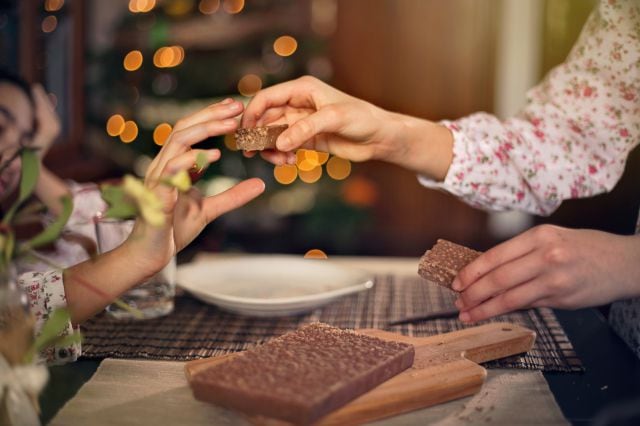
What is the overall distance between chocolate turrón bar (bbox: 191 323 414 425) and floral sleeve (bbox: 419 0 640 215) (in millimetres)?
606

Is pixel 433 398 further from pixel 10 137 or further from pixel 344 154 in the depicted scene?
pixel 10 137

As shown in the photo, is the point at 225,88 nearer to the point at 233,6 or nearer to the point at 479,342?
the point at 233,6

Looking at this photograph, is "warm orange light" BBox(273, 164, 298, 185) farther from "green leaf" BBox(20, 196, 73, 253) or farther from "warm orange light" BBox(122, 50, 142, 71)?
"green leaf" BBox(20, 196, 73, 253)

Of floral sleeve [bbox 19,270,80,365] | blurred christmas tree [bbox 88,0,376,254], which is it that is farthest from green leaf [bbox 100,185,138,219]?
blurred christmas tree [bbox 88,0,376,254]

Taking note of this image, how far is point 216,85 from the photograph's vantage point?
3.49 m

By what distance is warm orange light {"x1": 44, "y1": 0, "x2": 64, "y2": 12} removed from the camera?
3.14m

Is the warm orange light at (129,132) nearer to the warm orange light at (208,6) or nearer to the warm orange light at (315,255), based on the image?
the warm orange light at (208,6)

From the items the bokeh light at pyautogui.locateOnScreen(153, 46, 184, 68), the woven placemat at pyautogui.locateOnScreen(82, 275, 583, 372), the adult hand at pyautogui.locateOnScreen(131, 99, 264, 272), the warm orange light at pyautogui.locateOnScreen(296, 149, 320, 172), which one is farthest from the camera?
the warm orange light at pyautogui.locateOnScreen(296, 149, 320, 172)

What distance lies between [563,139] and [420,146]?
12.6 inches

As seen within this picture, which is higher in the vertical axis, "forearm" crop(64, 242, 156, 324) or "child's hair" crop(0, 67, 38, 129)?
"child's hair" crop(0, 67, 38, 129)

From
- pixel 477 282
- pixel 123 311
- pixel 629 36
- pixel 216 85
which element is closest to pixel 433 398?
pixel 477 282

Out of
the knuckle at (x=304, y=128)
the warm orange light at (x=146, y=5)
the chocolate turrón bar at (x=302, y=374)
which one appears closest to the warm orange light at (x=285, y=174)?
the warm orange light at (x=146, y=5)

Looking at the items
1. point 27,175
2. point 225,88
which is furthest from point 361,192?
point 27,175

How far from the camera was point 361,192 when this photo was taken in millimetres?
4535
